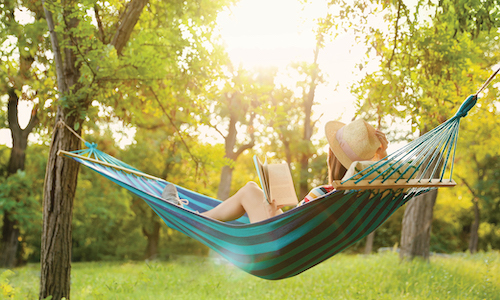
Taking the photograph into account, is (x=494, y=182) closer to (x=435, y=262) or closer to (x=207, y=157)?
(x=435, y=262)

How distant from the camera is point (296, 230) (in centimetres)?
166

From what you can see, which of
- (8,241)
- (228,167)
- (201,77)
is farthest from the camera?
(228,167)

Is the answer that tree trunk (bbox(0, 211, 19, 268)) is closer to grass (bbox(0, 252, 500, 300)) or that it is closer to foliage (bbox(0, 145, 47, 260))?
foliage (bbox(0, 145, 47, 260))

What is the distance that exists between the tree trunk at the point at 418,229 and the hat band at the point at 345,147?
3.20 m

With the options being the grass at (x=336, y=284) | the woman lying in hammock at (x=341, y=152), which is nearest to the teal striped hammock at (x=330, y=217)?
the woman lying in hammock at (x=341, y=152)

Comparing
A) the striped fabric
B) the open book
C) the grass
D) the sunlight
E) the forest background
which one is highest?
the sunlight

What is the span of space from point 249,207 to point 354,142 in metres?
0.68

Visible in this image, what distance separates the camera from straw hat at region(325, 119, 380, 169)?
66.1 inches

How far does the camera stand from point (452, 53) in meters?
3.02

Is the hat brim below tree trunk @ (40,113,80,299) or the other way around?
the other way around

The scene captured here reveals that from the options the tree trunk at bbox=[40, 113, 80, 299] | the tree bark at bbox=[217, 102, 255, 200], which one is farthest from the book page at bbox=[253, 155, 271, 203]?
the tree bark at bbox=[217, 102, 255, 200]

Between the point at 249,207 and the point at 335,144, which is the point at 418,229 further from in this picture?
the point at 335,144

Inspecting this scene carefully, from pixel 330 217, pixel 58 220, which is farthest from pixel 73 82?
pixel 330 217

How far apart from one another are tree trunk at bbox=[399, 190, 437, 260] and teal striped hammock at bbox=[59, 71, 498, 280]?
3036mm
